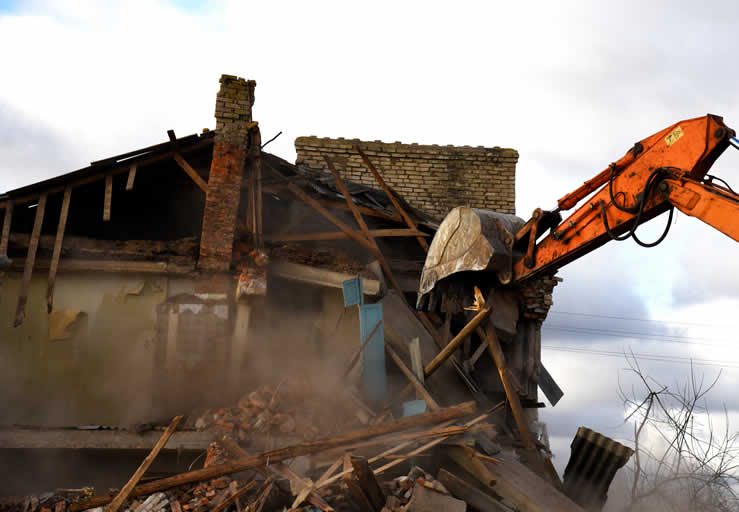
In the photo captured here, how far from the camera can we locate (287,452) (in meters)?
7.19

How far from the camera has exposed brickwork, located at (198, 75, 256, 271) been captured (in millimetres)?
10266

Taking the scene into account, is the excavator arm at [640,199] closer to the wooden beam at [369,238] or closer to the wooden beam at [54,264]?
the wooden beam at [369,238]

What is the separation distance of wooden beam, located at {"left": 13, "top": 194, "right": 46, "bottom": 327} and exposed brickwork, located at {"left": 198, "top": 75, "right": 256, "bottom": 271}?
2641mm

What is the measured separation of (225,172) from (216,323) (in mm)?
2714

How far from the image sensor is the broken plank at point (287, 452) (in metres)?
6.89

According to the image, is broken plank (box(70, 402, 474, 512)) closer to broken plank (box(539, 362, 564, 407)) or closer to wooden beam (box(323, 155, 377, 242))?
wooden beam (box(323, 155, 377, 242))

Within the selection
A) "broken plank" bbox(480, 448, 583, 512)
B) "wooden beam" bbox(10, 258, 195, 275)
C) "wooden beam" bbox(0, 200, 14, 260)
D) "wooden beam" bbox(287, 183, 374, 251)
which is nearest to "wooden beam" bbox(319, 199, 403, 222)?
"wooden beam" bbox(287, 183, 374, 251)

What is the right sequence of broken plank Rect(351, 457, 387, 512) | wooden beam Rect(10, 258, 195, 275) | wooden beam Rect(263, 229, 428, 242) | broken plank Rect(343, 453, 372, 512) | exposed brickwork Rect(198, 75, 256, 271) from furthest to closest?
wooden beam Rect(263, 229, 428, 242) < exposed brickwork Rect(198, 75, 256, 271) < wooden beam Rect(10, 258, 195, 275) < broken plank Rect(343, 453, 372, 512) < broken plank Rect(351, 457, 387, 512)

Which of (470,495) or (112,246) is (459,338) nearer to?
(470,495)

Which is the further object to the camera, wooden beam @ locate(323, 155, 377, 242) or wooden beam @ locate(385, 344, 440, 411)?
wooden beam @ locate(323, 155, 377, 242)

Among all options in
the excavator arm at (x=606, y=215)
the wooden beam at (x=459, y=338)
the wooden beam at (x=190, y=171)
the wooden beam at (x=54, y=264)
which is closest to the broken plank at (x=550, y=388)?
the wooden beam at (x=459, y=338)

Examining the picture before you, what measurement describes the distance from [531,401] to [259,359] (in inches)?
236

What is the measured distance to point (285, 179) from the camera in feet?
36.9

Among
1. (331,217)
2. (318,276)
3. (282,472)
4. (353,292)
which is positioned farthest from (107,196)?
Result: (282,472)
